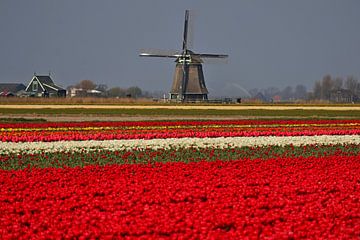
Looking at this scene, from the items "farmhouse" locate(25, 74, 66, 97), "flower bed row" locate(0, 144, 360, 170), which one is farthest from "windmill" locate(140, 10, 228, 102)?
"flower bed row" locate(0, 144, 360, 170)

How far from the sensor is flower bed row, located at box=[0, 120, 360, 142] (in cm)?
2320

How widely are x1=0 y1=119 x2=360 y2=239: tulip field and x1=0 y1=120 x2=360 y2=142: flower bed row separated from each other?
324 cm

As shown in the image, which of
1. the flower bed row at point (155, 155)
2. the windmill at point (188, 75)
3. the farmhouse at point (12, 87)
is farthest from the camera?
the farmhouse at point (12, 87)

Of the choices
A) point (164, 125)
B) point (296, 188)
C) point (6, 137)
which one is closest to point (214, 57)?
point (164, 125)

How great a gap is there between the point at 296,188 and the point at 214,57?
77.9 metres

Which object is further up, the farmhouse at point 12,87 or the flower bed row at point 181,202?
the farmhouse at point 12,87

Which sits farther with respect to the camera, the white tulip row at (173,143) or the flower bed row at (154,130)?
the flower bed row at (154,130)

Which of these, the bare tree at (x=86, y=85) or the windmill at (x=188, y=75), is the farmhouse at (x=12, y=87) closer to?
the bare tree at (x=86, y=85)

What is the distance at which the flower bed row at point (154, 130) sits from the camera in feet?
76.1

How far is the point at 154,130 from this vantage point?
27422 millimetres

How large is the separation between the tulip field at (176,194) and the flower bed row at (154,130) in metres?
3.24

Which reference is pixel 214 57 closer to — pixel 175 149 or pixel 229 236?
pixel 175 149

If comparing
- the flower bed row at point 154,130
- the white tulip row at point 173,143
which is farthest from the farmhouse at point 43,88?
the white tulip row at point 173,143

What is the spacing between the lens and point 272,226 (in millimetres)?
8719
